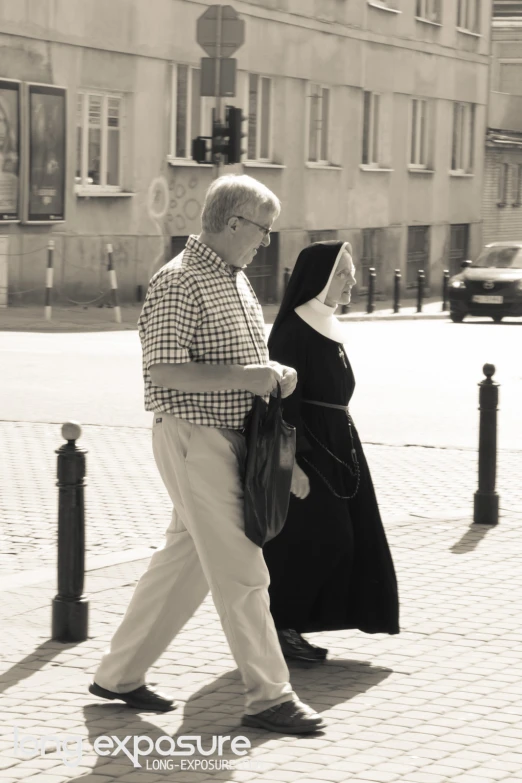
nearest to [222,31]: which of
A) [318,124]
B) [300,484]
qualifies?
[318,124]

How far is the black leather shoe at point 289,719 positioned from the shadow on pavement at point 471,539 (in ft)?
10.1

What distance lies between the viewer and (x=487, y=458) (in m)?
8.81

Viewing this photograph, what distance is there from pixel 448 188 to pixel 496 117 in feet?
25.1

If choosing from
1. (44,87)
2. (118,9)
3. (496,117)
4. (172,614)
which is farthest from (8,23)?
(496,117)

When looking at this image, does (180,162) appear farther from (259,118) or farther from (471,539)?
(471,539)

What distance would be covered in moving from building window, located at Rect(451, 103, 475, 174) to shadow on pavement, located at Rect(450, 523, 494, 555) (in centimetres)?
3330

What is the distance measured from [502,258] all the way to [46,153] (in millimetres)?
8858

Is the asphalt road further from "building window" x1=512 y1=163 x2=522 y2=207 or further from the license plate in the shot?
"building window" x1=512 y1=163 x2=522 y2=207

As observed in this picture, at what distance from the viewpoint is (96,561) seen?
7645 millimetres

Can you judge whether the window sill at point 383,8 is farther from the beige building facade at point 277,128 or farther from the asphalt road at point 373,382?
the asphalt road at point 373,382

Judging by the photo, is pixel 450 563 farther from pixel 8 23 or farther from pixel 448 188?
pixel 448 188

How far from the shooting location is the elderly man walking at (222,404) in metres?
4.88

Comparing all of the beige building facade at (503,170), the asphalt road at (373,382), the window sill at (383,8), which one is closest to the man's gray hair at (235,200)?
the asphalt road at (373,382)

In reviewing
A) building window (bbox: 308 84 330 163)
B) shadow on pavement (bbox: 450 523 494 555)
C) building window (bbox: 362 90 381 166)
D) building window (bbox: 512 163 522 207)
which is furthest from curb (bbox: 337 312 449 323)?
shadow on pavement (bbox: 450 523 494 555)
